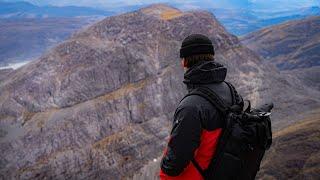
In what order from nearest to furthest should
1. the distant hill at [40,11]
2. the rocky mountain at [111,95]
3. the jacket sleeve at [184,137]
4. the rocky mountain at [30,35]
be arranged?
the jacket sleeve at [184,137]
the rocky mountain at [111,95]
the rocky mountain at [30,35]
the distant hill at [40,11]

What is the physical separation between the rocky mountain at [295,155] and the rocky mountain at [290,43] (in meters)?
33.5

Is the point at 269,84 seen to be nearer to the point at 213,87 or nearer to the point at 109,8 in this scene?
the point at 213,87

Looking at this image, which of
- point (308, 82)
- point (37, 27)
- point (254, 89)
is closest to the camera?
point (254, 89)

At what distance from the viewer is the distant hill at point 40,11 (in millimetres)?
129250

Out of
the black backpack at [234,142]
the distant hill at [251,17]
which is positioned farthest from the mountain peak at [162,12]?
the distant hill at [251,17]

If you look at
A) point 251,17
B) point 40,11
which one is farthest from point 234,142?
point 40,11

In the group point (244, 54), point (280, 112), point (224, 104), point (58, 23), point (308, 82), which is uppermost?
point (224, 104)

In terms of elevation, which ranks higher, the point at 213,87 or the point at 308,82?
the point at 213,87

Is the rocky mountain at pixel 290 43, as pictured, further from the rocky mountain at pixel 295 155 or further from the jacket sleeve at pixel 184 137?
the jacket sleeve at pixel 184 137

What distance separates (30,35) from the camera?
104 meters

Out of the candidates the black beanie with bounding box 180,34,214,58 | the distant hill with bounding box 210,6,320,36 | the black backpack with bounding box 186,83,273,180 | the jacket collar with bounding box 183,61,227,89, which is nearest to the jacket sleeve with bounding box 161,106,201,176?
the black backpack with bounding box 186,83,273,180

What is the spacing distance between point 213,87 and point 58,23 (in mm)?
117309

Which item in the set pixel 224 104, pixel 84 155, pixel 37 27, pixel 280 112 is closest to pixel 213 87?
pixel 224 104

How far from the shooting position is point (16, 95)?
24031 mm
